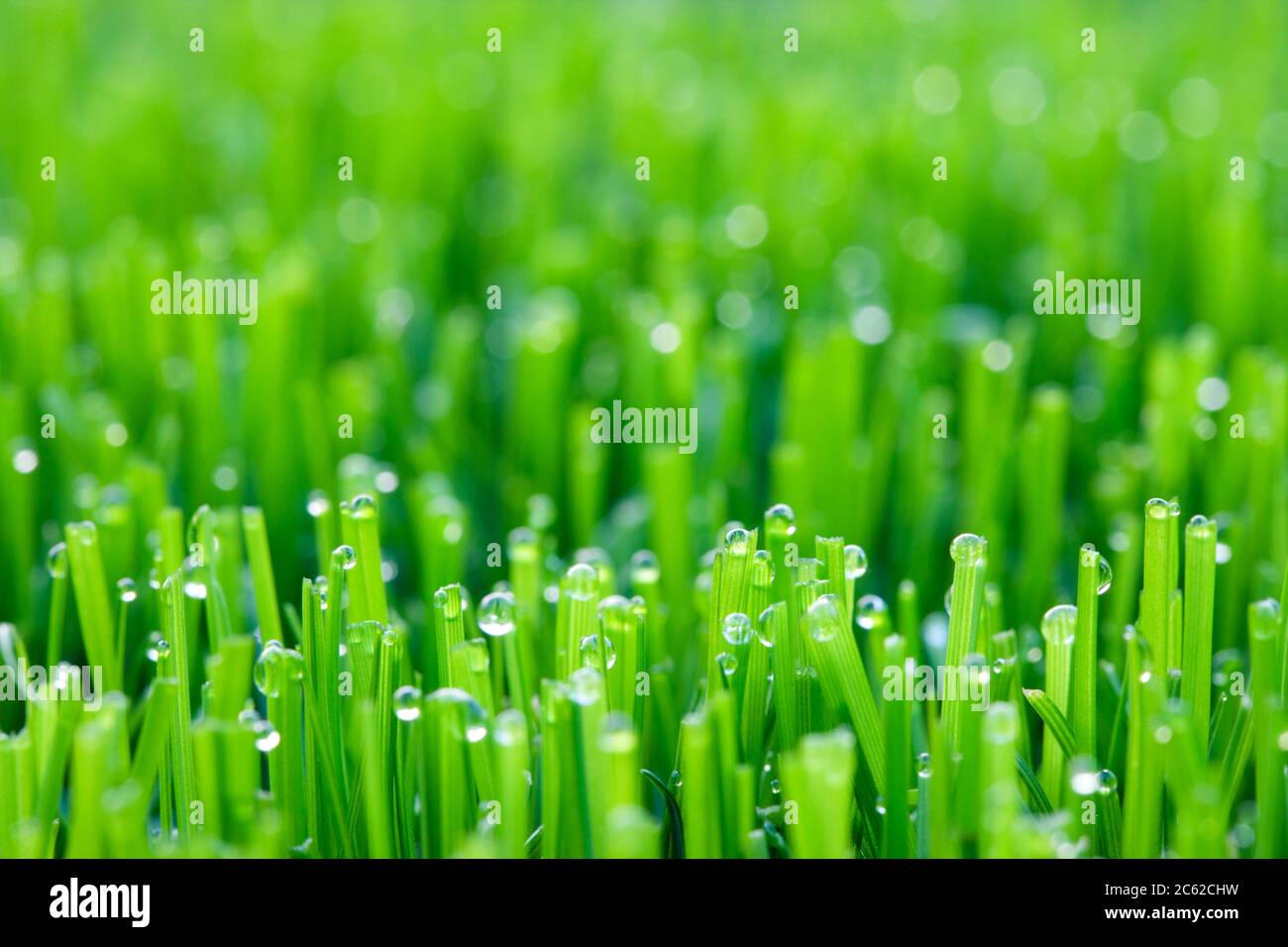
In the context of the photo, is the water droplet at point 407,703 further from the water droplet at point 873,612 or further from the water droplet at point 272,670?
the water droplet at point 873,612

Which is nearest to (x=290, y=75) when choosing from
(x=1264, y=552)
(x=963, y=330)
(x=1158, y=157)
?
(x=963, y=330)

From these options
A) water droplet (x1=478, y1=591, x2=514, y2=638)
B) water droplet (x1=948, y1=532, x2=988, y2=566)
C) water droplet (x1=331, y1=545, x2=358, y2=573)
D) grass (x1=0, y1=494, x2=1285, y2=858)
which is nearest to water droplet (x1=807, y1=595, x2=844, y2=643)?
grass (x1=0, y1=494, x2=1285, y2=858)

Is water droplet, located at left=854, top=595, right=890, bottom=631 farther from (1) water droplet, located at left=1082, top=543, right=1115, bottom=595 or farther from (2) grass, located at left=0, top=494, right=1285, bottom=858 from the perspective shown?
(1) water droplet, located at left=1082, top=543, right=1115, bottom=595

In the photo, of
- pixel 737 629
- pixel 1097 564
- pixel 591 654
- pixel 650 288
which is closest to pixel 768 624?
pixel 737 629

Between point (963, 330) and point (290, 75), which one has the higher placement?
point (290, 75)

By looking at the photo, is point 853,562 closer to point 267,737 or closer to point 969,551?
point 969,551

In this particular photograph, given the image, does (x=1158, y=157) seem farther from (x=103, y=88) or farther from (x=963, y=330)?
(x=103, y=88)
